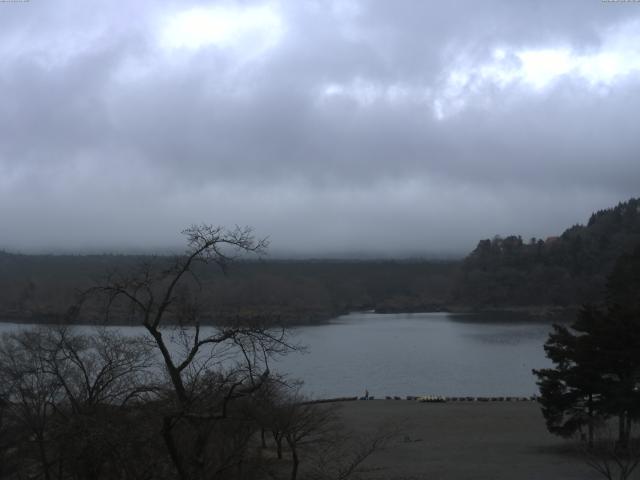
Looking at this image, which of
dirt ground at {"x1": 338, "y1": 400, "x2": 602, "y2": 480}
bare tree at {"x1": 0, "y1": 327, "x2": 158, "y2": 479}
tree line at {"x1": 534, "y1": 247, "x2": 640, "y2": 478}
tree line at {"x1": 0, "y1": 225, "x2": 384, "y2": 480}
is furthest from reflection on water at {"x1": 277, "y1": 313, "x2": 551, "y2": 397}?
tree line at {"x1": 0, "y1": 225, "x2": 384, "y2": 480}

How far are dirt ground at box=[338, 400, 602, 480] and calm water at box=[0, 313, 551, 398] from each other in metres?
4.24

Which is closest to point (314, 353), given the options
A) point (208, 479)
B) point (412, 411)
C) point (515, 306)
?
point (412, 411)

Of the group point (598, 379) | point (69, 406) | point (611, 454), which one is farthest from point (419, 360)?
point (69, 406)

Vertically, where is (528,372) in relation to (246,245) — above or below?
below

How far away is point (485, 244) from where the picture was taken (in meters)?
109

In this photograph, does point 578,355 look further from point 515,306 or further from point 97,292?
point 515,306

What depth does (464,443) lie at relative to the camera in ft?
68.7

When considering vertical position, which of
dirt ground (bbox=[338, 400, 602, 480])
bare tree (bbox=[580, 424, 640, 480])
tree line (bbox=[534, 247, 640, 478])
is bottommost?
dirt ground (bbox=[338, 400, 602, 480])

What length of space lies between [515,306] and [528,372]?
5687 centimetres

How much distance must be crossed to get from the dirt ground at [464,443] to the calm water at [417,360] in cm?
424

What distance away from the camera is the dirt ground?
1608 centimetres

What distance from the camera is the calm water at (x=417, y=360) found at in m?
34.9

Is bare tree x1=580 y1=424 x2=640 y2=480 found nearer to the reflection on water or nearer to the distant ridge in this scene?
the reflection on water

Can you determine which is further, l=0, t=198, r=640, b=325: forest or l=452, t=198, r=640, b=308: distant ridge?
Answer: l=452, t=198, r=640, b=308: distant ridge
